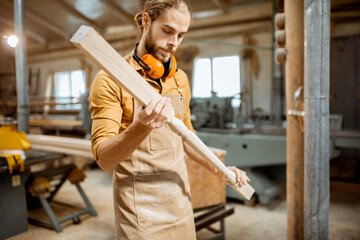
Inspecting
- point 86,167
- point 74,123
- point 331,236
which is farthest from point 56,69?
point 331,236

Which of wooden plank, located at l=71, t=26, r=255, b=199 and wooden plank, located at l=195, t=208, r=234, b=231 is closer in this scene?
wooden plank, located at l=71, t=26, r=255, b=199

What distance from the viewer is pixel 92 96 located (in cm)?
101

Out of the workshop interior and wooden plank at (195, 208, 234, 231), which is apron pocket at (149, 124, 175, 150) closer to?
the workshop interior

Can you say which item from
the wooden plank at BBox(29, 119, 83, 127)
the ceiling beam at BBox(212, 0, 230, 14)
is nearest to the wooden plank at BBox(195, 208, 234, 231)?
the wooden plank at BBox(29, 119, 83, 127)

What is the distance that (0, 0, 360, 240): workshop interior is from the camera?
1587 mm

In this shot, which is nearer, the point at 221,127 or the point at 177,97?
the point at 177,97

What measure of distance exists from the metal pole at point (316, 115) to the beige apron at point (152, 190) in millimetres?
767

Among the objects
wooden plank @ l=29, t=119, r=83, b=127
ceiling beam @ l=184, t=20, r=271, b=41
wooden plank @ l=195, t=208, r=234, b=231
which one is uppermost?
ceiling beam @ l=184, t=20, r=271, b=41

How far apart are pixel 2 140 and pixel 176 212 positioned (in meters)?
2.35

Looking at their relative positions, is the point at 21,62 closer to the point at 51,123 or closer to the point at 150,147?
the point at 150,147

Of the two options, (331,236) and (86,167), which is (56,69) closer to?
(86,167)

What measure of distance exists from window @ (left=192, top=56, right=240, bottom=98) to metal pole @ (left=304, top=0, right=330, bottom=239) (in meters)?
5.49

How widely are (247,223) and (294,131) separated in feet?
5.23

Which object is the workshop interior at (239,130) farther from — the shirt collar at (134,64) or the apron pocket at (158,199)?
the apron pocket at (158,199)
